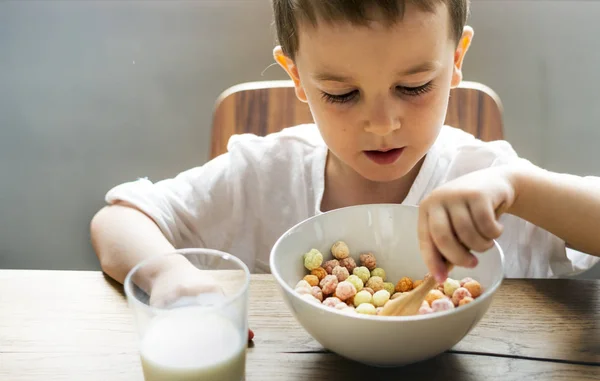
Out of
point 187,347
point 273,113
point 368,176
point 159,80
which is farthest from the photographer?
point 159,80

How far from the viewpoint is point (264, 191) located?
104 cm

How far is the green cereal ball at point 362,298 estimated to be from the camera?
678 millimetres

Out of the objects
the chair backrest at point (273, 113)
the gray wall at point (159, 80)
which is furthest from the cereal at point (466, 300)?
the gray wall at point (159, 80)

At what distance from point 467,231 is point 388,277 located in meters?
0.18

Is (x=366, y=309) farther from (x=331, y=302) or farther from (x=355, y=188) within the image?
(x=355, y=188)

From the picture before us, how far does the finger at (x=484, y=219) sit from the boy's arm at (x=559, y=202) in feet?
0.50

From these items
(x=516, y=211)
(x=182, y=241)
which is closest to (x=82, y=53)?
(x=182, y=241)

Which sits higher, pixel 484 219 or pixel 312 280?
pixel 484 219

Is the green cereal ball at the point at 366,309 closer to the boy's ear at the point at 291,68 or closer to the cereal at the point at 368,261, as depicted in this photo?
the cereal at the point at 368,261

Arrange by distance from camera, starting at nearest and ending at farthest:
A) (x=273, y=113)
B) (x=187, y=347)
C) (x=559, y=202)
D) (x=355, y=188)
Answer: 1. (x=187, y=347)
2. (x=559, y=202)
3. (x=355, y=188)
4. (x=273, y=113)

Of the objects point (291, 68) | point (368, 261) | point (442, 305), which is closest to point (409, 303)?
point (442, 305)

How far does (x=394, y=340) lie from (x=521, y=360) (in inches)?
6.1

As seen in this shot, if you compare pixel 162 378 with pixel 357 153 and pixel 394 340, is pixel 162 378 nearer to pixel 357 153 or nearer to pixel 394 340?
pixel 394 340

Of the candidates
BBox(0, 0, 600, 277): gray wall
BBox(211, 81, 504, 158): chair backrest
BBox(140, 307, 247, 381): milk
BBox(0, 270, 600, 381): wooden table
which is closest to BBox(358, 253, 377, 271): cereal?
BBox(0, 270, 600, 381): wooden table
